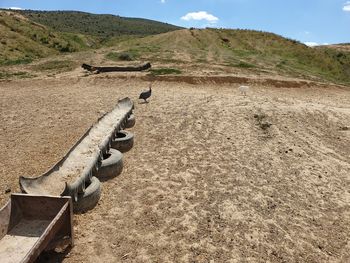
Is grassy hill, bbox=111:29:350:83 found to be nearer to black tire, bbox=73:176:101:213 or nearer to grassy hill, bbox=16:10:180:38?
black tire, bbox=73:176:101:213

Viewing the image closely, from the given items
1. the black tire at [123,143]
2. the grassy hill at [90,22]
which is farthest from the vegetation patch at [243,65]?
the grassy hill at [90,22]

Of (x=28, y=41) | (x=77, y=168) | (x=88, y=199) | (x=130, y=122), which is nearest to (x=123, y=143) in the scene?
(x=130, y=122)

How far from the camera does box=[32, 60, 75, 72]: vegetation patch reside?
3088 centimetres

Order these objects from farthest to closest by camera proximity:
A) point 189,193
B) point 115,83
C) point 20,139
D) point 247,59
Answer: point 247,59
point 115,83
point 20,139
point 189,193

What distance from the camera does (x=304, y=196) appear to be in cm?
1163

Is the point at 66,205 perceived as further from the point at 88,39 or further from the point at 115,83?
the point at 88,39

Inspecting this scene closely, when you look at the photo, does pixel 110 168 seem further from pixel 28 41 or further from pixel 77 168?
pixel 28 41

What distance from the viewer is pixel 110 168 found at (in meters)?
11.7

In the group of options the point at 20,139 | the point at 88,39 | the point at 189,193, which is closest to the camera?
the point at 189,193

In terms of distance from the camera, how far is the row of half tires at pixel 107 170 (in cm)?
971

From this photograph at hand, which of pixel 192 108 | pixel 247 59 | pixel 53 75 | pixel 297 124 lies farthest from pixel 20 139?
pixel 247 59

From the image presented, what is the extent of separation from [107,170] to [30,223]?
3.41m

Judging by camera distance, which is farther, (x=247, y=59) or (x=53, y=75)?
(x=247, y=59)

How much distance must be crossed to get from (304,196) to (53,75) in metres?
21.3
